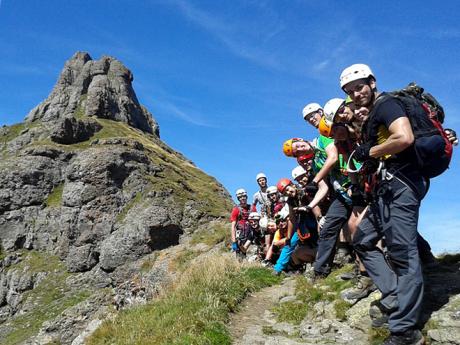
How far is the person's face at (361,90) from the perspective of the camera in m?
5.71

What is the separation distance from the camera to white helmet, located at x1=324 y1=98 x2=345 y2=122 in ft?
21.9

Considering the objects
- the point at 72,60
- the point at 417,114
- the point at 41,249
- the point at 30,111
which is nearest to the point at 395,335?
the point at 417,114

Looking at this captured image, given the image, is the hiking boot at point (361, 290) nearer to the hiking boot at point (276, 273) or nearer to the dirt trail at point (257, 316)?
the dirt trail at point (257, 316)

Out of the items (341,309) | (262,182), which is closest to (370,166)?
(341,309)

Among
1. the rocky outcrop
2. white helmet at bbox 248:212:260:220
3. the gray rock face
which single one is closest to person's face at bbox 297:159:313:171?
white helmet at bbox 248:212:260:220

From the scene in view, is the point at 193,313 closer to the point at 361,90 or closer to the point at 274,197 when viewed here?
the point at 361,90

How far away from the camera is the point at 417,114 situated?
530 cm

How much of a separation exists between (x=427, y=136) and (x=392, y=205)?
956 mm

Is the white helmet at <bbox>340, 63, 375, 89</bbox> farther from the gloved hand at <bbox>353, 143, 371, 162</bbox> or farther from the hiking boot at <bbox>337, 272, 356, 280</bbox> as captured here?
the hiking boot at <bbox>337, 272, 356, 280</bbox>

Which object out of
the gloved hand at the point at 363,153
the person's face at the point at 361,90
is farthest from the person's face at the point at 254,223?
the person's face at the point at 361,90

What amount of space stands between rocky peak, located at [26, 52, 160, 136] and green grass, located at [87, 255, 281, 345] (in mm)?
96427

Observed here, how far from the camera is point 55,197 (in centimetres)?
6875

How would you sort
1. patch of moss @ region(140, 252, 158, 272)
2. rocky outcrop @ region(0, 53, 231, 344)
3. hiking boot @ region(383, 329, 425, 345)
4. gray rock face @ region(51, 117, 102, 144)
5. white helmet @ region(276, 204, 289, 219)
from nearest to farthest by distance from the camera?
1. hiking boot @ region(383, 329, 425, 345)
2. white helmet @ region(276, 204, 289, 219)
3. patch of moss @ region(140, 252, 158, 272)
4. rocky outcrop @ region(0, 53, 231, 344)
5. gray rock face @ region(51, 117, 102, 144)

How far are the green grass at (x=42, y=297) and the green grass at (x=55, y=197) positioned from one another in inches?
327
